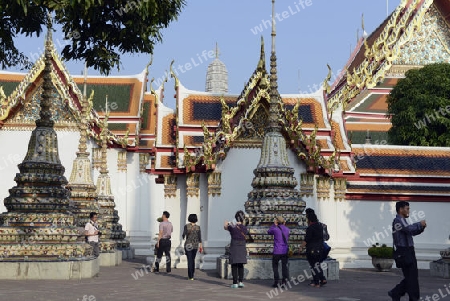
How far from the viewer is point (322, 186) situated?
21.5 meters

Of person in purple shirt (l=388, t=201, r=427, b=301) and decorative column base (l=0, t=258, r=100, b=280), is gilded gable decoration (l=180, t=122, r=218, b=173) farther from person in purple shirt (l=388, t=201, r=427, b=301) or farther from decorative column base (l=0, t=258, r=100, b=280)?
person in purple shirt (l=388, t=201, r=427, b=301)

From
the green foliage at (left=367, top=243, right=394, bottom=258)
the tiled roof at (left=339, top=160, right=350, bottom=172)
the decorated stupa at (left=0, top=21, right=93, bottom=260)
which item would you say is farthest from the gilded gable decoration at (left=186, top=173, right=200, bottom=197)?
the decorated stupa at (left=0, top=21, right=93, bottom=260)

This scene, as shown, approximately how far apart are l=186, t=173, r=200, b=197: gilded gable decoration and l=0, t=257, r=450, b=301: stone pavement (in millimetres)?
4234

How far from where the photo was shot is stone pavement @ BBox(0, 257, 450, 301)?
11625mm

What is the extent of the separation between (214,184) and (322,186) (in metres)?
3.44

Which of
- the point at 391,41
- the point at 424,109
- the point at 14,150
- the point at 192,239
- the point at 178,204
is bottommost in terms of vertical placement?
the point at 192,239

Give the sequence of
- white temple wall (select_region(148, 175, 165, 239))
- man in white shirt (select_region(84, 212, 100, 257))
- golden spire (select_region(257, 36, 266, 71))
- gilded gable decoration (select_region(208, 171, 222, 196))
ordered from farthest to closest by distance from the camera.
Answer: white temple wall (select_region(148, 175, 165, 239)) → gilded gable decoration (select_region(208, 171, 222, 196)) → golden spire (select_region(257, 36, 266, 71)) → man in white shirt (select_region(84, 212, 100, 257))

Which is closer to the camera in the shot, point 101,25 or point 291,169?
point 101,25

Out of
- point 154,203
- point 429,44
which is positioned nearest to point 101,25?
point 154,203

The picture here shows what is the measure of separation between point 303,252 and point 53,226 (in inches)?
206

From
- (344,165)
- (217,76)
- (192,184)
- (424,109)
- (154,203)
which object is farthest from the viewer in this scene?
(217,76)

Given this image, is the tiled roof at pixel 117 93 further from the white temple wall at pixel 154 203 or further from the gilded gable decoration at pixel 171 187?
the gilded gable decoration at pixel 171 187

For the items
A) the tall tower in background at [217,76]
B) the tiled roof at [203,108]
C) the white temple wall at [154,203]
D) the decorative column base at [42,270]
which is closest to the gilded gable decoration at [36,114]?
the white temple wall at [154,203]

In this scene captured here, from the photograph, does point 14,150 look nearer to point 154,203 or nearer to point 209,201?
point 154,203
